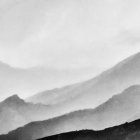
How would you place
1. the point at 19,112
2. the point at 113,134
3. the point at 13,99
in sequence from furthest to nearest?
the point at 13,99 → the point at 19,112 → the point at 113,134

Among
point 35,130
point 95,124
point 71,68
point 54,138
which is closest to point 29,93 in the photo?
point 71,68

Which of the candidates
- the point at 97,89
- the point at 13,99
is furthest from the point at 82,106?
the point at 13,99

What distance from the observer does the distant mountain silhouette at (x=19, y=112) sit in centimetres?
7462

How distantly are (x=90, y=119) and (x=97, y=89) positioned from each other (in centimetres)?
1108

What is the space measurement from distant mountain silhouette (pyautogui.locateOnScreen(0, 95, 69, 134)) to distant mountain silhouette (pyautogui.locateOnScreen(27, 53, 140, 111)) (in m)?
3.51

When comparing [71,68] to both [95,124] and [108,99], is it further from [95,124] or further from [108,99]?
[95,124]

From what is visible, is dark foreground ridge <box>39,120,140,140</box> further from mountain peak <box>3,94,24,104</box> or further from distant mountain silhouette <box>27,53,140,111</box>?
mountain peak <box>3,94,24,104</box>

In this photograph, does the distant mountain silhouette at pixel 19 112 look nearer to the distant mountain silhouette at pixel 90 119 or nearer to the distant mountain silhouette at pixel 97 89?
the distant mountain silhouette at pixel 97 89

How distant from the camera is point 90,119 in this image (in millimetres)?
65062

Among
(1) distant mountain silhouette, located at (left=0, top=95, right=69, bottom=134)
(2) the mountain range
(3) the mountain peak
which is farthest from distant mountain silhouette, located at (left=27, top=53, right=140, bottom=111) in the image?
(3) the mountain peak

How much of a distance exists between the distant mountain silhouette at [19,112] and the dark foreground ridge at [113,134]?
133 ft

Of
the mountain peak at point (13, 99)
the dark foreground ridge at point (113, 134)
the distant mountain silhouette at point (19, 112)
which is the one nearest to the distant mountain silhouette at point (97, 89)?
the distant mountain silhouette at point (19, 112)

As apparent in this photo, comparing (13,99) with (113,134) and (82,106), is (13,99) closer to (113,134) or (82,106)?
(82,106)

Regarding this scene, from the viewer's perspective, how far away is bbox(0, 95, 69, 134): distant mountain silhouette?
74.6 metres
